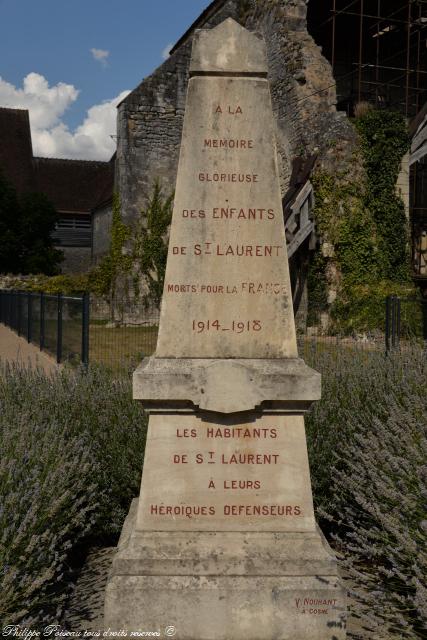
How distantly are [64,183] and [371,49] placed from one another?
2081 cm

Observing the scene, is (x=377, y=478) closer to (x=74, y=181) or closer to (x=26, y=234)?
(x=26, y=234)

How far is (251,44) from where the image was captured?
366 centimetres

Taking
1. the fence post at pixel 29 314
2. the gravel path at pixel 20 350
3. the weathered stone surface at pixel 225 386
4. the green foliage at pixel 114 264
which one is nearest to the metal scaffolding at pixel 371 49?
the green foliage at pixel 114 264

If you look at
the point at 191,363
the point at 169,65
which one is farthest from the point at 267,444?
the point at 169,65

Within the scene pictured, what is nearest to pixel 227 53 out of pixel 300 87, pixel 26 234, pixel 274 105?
pixel 300 87

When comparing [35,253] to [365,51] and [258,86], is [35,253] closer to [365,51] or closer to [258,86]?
[365,51]

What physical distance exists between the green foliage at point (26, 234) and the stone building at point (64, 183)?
194 inches

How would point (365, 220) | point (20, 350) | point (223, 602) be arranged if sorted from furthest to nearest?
1. point (365, 220)
2. point (20, 350)
3. point (223, 602)

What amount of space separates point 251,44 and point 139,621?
3.20 metres

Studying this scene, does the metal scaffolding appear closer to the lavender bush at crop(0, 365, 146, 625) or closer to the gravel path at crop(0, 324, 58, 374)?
the gravel path at crop(0, 324, 58, 374)

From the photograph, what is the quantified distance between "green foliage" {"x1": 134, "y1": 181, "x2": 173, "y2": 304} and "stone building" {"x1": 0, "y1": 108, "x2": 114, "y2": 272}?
40.3 ft

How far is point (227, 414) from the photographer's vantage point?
3.50 m

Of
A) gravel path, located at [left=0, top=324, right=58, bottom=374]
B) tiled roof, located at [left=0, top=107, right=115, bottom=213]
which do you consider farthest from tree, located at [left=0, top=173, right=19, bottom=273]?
gravel path, located at [left=0, top=324, right=58, bottom=374]

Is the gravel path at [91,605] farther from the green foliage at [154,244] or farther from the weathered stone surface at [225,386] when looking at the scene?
the green foliage at [154,244]
